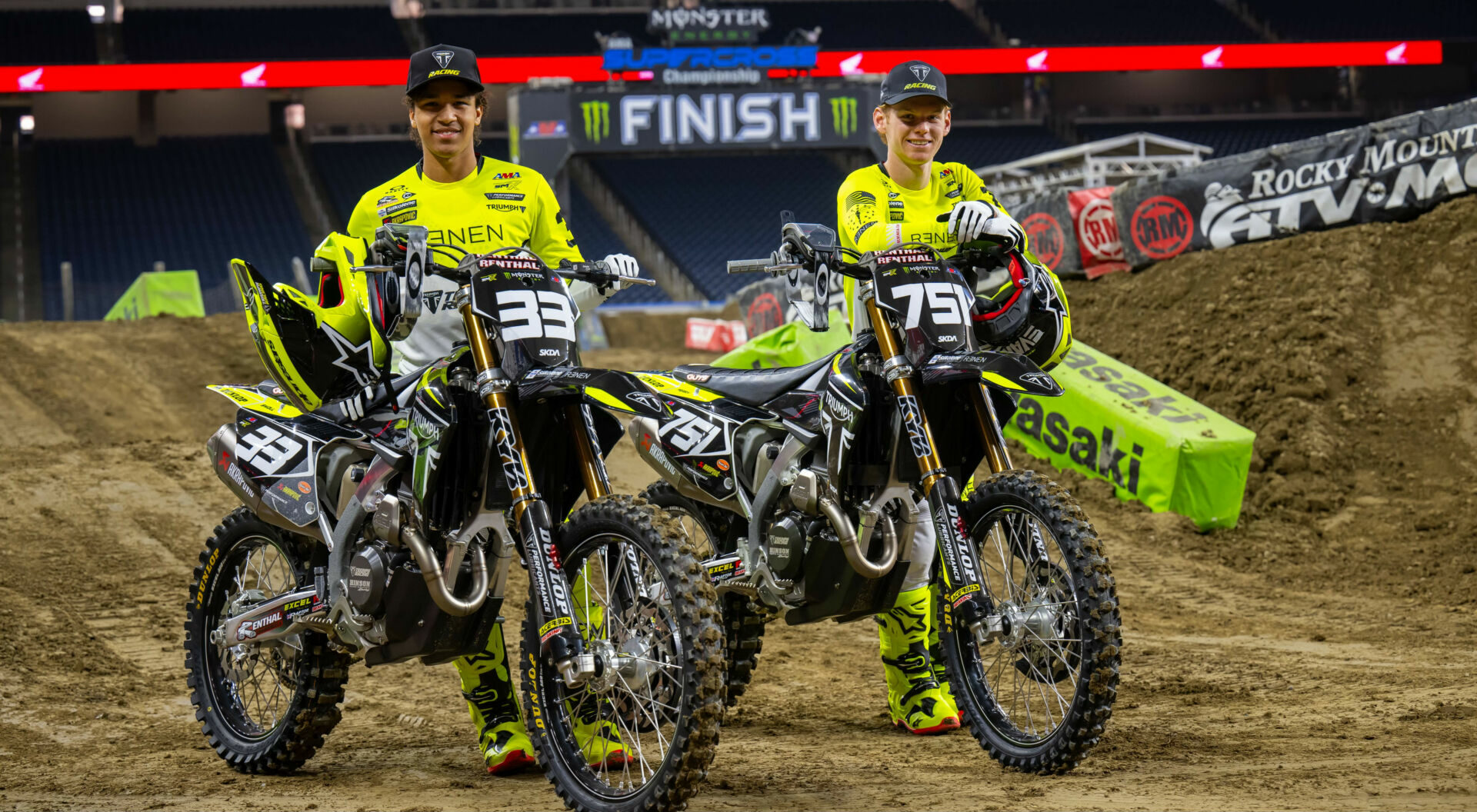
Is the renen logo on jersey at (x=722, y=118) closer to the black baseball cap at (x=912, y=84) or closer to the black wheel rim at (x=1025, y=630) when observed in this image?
the black baseball cap at (x=912, y=84)

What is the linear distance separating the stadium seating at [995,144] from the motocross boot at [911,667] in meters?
28.4

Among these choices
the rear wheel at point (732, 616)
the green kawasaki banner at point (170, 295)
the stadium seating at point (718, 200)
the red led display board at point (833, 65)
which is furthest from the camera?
the stadium seating at point (718, 200)

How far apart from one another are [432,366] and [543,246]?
715 millimetres

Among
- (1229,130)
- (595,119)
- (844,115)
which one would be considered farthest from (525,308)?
(1229,130)

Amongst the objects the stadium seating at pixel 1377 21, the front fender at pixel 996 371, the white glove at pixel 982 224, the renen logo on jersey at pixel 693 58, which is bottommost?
the front fender at pixel 996 371

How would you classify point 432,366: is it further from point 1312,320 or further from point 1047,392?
point 1312,320

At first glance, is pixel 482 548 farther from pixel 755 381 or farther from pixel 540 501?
pixel 755 381

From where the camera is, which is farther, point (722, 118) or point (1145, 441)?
point (722, 118)

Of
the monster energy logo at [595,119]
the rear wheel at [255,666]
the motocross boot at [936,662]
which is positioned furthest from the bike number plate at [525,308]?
the monster energy logo at [595,119]

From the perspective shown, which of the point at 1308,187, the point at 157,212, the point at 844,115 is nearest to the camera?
the point at 1308,187

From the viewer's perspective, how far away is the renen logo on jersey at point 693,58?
27234 mm

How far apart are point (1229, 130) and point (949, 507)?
33285mm

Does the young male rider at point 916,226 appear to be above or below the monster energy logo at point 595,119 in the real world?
below

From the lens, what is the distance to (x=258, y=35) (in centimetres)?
3341
